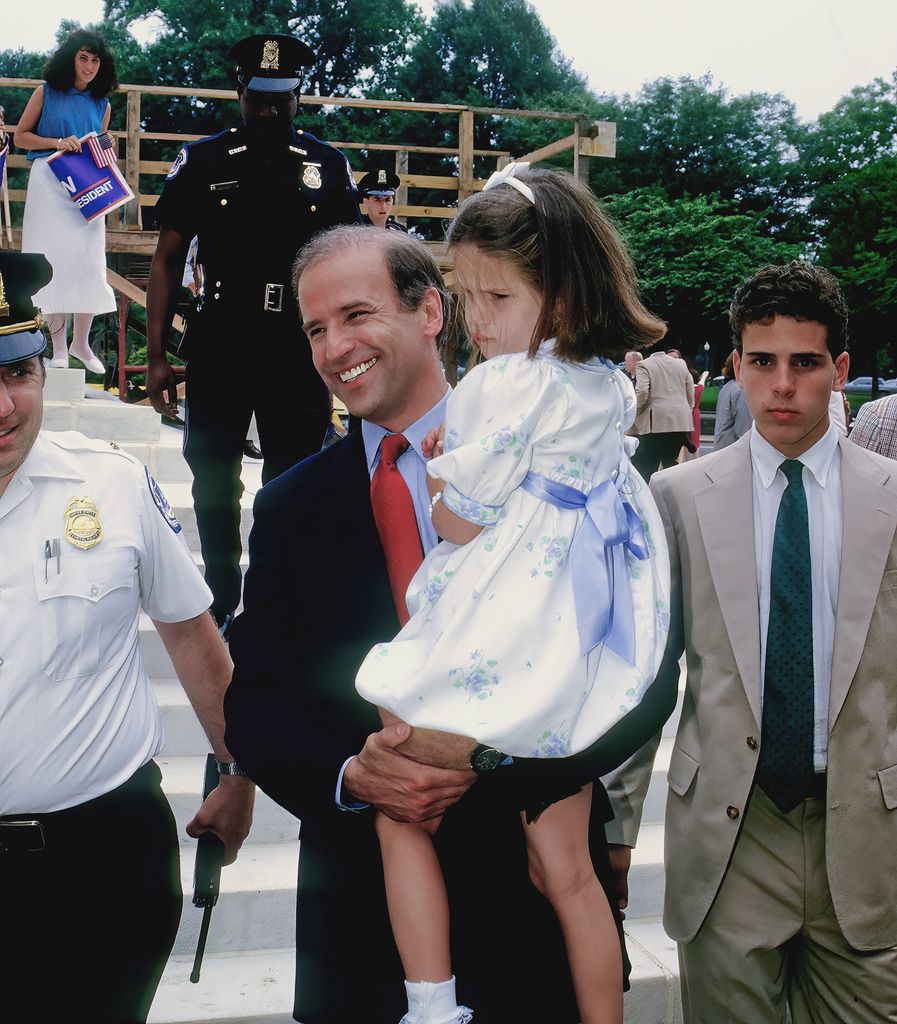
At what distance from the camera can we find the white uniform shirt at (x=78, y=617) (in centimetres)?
201

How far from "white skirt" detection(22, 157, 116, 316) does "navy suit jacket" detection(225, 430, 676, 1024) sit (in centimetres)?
582

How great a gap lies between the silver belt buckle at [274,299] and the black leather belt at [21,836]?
227 cm

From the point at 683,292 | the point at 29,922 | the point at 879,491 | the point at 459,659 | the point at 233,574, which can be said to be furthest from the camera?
the point at 683,292

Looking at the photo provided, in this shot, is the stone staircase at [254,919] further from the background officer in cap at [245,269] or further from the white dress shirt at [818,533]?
the white dress shirt at [818,533]

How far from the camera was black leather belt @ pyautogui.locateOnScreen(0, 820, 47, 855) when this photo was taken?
6.51 ft

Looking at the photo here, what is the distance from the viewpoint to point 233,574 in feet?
13.4

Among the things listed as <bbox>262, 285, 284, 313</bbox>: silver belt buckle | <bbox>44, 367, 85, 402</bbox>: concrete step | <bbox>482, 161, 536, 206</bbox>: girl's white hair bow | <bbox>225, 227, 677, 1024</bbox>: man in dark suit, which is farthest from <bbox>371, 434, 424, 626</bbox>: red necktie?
<bbox>44, 367, 85, 402</bbox>: concrete step

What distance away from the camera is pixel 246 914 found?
137 inches

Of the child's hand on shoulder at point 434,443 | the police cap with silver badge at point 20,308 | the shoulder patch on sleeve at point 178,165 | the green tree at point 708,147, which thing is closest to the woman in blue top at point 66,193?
the shoulder patch on sleeve at point 178,165

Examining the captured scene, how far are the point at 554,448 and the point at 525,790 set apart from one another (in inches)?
22.4

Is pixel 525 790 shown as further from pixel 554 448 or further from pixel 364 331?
pixel 364 331

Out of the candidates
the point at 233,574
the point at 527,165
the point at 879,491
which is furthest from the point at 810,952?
the point at 233,574

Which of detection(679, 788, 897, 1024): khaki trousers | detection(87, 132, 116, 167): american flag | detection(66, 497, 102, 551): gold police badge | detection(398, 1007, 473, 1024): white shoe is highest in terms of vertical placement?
detection(87, 132, 116, 167): american flag

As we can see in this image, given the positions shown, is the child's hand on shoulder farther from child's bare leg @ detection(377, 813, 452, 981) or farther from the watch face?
child's bare leg @ detection(377, 813, 452, 981)
